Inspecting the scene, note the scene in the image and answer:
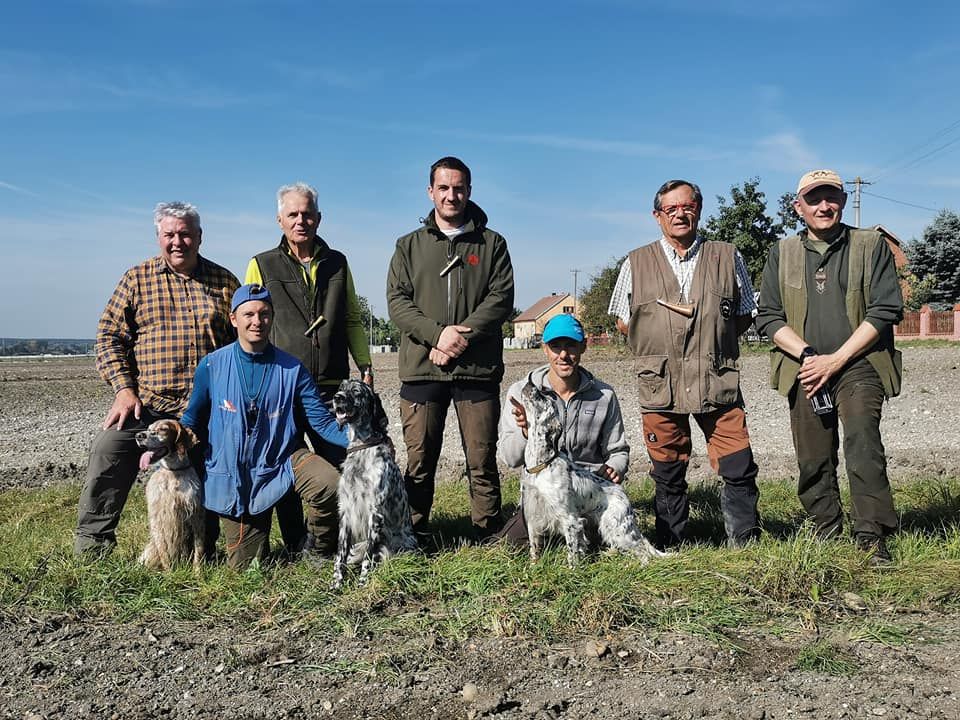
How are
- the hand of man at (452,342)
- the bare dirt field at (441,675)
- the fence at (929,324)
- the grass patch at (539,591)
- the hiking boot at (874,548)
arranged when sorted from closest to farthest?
the bare dirt field at (441,675)
the grass patch at (539,591)
the hiking boot at (874,548)
the hand of man at (452,342)
the fence at (929,324)

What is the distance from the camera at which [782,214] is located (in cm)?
4431

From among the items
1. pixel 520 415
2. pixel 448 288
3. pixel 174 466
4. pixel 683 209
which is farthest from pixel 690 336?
pixel 174 466

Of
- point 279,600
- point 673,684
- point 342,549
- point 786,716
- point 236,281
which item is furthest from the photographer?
point 236,281

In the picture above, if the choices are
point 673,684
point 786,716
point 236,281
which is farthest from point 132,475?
point 786,716

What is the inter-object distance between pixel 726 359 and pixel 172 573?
12.2 feet

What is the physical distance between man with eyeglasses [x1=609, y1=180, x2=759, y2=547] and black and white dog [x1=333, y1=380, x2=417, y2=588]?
1.76 m

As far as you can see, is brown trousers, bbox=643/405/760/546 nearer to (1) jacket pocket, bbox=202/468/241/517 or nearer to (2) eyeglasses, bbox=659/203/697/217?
(2) eyeglasses, bbox=659/203/697/217

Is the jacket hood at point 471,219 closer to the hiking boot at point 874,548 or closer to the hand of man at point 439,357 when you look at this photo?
the hand of man at point 439,357

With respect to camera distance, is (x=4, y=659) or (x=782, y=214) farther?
(x=782, y=214)

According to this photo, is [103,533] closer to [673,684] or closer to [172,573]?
[172,573]

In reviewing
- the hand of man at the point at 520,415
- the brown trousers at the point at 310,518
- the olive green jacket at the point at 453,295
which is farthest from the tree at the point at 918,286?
the brown trousers at the point at 310,518

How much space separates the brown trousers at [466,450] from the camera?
19.0ft

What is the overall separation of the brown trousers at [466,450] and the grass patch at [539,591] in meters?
0.52

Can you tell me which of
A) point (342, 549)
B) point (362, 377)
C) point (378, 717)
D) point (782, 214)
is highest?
point (782, 214)
